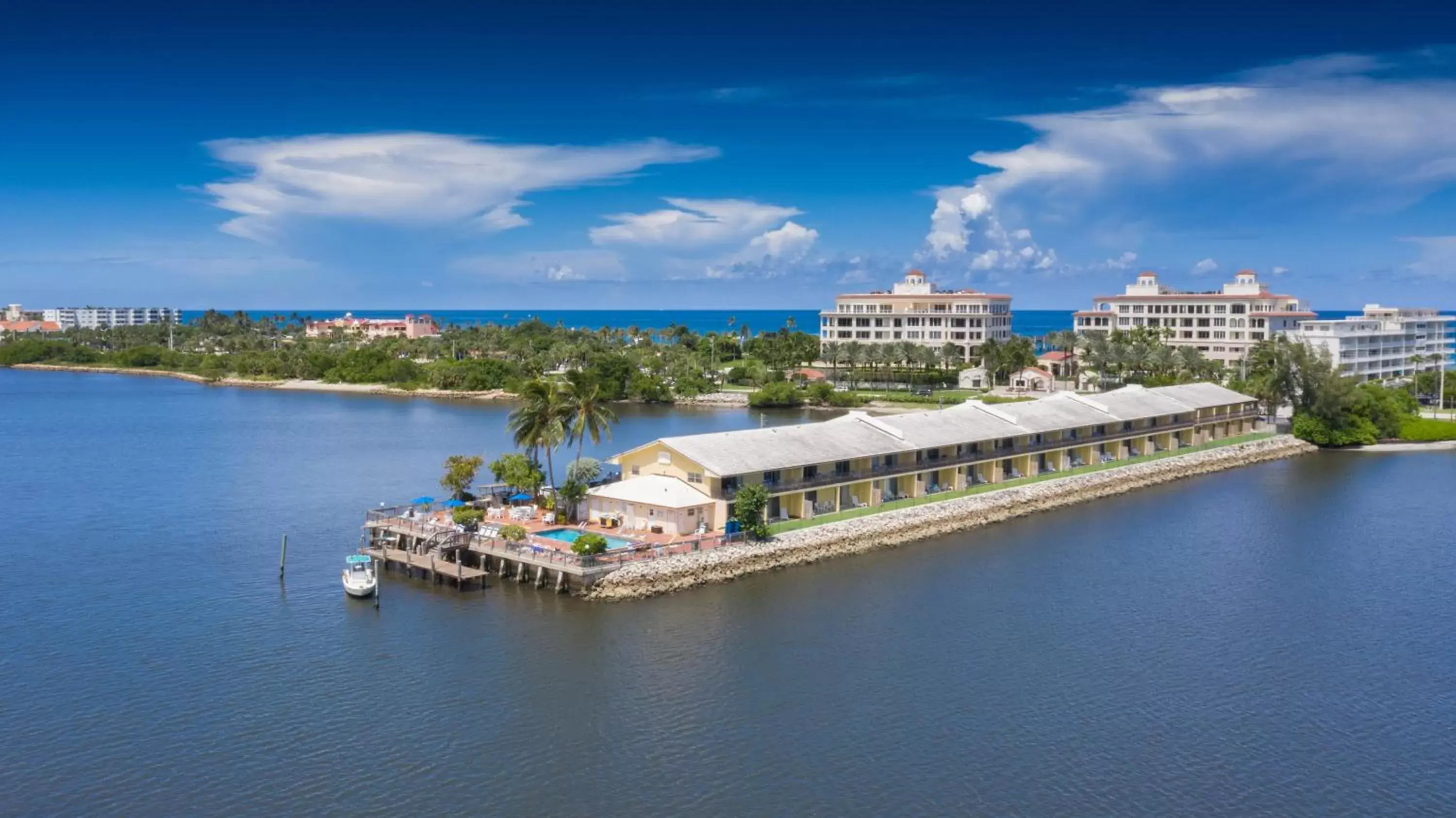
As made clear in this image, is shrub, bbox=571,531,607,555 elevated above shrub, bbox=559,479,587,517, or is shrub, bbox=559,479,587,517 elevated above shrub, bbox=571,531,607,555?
shrub, bbox=559,479,587,517

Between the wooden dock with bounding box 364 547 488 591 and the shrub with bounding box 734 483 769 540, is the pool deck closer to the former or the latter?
the wooden dock with bounding box 364 547 488 591

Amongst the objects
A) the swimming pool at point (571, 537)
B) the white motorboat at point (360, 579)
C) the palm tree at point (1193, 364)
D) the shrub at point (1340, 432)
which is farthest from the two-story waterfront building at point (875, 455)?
the palm tree at point (1193, 364)

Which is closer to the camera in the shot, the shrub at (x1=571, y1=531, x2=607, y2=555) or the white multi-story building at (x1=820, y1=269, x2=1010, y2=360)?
the shrub at (x1=571, y1=531, x2=607, y2=555)

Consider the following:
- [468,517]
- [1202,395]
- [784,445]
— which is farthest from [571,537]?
[1202,395]

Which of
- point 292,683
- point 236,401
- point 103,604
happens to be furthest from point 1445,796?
point 236,401

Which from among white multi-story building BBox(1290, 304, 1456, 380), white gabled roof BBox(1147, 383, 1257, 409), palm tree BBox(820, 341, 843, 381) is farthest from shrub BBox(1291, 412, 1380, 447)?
palm tree BBox(820, 341, 843, 381)

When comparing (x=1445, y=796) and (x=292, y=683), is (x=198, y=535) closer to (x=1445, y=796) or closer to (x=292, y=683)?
(x=292, y=683)

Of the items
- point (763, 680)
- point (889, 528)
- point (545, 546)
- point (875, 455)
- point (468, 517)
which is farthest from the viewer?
point (875, 455)

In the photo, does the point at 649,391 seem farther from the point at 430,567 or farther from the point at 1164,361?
the point at 430,567
